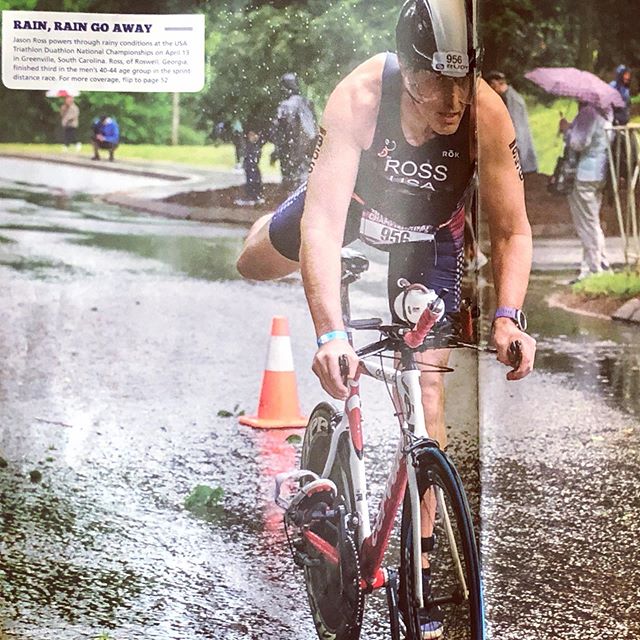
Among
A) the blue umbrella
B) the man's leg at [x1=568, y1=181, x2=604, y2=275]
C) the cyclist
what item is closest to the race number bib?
the cyclist

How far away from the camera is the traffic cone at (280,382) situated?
4.04 meters

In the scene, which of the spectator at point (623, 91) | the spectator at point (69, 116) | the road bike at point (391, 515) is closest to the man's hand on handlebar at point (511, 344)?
the road bike at point (391, 515)

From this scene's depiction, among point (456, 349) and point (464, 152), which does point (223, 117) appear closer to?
point (464, 152)

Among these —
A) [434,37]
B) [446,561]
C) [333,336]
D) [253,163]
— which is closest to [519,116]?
[434,37]

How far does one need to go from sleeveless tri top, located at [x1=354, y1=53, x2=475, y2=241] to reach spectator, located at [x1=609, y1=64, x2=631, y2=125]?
688mm

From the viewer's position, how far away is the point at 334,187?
3.79m

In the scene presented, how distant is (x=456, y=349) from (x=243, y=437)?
31.7 inches

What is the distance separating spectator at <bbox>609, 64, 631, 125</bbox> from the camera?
4.21 metres

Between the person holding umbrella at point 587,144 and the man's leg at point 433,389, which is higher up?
the person holding umbrella at point 587,144

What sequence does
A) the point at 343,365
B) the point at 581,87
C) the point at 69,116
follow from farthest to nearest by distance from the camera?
the point at 581,87
the point at 69,116
the point at 343,365

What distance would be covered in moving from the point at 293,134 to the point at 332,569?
4.48 ft

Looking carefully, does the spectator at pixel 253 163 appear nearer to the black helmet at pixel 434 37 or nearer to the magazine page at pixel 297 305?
the magazine page at pixel 297 305

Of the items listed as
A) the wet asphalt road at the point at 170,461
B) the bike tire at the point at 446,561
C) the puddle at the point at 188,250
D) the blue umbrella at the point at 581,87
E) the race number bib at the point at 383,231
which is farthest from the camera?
the blue umbrella at the point at 581,87

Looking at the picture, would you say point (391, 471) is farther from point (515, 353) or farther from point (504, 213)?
point (504, 213)
